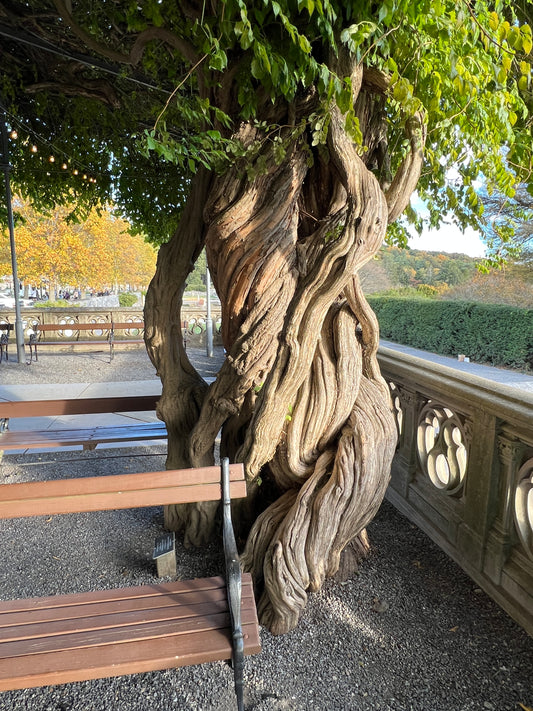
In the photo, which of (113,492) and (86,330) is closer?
(113,492)

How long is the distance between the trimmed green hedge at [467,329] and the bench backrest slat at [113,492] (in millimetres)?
13245

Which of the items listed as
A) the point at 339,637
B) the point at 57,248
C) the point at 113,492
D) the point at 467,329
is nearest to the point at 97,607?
the point at 113,492

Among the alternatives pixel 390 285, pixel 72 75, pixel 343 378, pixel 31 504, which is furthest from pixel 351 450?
pixel 390 285

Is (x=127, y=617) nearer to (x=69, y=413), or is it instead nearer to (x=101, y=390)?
(x=69, y=413)

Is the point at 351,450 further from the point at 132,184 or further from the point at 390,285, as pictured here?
the point at 390,285

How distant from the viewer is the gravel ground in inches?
73.2

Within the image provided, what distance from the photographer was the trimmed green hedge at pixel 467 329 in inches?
513

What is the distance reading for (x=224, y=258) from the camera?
2.49m

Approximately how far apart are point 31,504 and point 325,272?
1760 mm

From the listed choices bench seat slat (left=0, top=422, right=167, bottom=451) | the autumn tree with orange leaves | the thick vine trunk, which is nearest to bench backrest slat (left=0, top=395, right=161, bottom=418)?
bench seat slat (left=0, top=422, right=167, bottom=451)

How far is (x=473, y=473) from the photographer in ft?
8.46

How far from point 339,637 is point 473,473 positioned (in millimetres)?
1190

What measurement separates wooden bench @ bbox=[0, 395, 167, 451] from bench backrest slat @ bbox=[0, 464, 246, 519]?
166cm

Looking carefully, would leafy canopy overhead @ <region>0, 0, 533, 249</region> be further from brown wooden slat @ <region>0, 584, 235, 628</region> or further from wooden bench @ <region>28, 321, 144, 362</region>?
wooden bench @ <region>28, 321, 144, 362</region>
